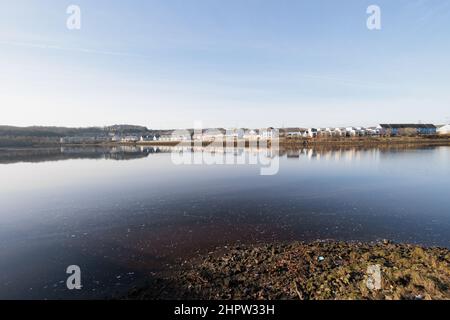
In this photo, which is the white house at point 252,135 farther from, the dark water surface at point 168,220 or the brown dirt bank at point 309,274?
the brown dirt bank at point 309,274

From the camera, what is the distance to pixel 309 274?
9.30 m

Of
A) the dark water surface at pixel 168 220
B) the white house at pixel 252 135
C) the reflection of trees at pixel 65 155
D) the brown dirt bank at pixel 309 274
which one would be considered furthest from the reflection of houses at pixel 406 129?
the brown dirt bank at pixel 309 274

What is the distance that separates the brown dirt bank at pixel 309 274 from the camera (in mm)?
7977

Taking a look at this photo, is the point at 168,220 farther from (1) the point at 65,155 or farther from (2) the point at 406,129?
(2) the point at 406,129

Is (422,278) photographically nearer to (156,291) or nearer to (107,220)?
(156,291)

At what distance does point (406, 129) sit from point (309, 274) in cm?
16381

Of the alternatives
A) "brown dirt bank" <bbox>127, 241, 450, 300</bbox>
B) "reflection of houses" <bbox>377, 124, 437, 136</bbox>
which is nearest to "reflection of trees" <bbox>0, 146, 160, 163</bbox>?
"brown dirt bank" <bbox>127, 241, 450, 300</bbox>

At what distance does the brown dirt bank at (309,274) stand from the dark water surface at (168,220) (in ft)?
5.14

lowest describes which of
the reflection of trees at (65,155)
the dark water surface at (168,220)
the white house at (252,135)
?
the dark water surface at (168,220)

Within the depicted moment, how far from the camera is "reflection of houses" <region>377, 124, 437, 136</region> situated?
13825 centimetres

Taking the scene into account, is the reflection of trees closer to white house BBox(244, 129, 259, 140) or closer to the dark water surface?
the dark water surface

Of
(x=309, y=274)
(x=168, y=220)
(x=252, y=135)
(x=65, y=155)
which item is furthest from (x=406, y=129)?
(x=309, y=274)

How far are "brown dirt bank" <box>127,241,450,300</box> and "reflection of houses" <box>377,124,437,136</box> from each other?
479 ft
